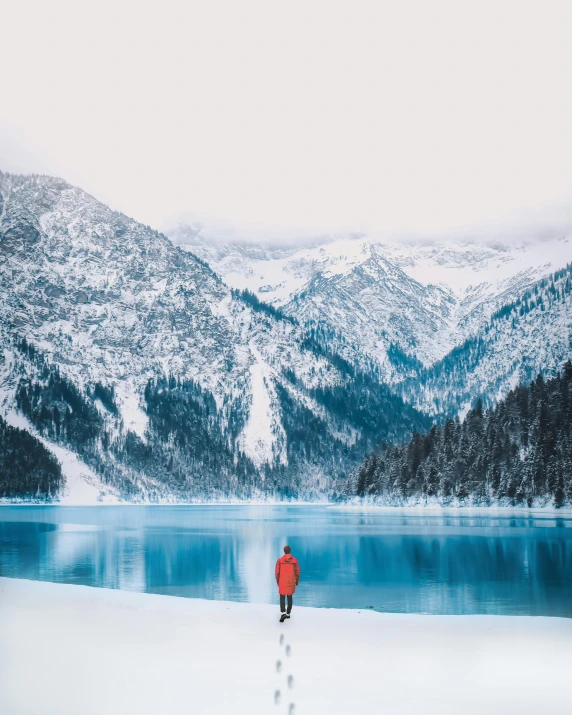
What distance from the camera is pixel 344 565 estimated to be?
5841cm

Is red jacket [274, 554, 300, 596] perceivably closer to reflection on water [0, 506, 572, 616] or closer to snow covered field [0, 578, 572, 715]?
snow covered field [0, 578, 572, 715]

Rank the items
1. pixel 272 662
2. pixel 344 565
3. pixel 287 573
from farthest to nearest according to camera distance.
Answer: pixel 344 565
pixel 287 573
pixel 272 662

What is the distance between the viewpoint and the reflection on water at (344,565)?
41094 millimetres

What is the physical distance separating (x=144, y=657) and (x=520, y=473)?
12812cm

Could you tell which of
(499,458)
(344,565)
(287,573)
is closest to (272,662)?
(287,573)

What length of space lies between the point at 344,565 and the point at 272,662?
37082mm

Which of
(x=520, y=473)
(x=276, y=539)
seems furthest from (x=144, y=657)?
(x=520, y=473)

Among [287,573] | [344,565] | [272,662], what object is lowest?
[344,565]

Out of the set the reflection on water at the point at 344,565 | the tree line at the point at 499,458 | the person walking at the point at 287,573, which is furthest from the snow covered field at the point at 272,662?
the tree line at the point at 499,458

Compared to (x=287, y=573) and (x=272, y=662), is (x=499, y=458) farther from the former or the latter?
(x=272, y=662)

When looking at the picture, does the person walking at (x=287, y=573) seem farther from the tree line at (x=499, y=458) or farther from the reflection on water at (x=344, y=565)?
the tree line at (x=499, y=458)

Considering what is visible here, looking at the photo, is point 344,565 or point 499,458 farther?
point 499,458

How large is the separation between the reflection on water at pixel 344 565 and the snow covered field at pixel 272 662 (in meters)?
8.31

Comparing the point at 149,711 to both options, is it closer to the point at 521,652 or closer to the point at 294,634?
the point at 294,634
